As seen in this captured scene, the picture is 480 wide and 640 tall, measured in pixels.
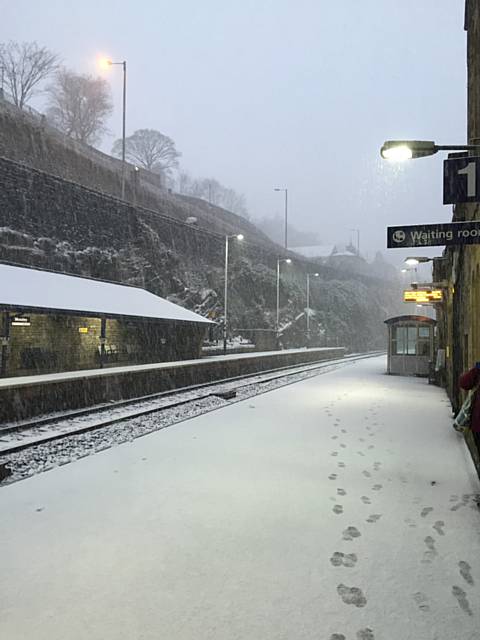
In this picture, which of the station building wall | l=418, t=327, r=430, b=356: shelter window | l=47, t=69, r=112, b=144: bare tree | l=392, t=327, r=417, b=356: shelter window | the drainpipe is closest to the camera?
the drainpipe

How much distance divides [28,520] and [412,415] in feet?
32.1

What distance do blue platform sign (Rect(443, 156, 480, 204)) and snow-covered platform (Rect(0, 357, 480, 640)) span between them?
10.5 ft

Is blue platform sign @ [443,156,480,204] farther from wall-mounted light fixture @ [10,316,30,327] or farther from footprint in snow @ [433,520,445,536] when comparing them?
wall-mounted light fixture @ [10,316,30,327]

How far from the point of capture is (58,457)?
8438mm

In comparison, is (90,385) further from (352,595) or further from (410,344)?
(410,344)

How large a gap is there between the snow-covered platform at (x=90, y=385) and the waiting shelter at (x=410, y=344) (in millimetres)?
8070

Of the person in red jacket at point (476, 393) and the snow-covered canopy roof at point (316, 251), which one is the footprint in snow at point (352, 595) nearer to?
the person in red jacket at point (476, 393)

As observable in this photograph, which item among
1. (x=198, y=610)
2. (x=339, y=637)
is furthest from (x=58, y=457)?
(x=339, y=637)

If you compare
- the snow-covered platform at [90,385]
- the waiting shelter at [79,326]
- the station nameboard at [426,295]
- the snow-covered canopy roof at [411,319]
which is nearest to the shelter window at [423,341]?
the snow-covered canopy roof at [411,319]

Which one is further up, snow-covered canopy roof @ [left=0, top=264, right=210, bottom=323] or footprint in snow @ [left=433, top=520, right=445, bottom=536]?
snow-covered canopy roof @ [left=0, top=264, right=210, bottom=323]

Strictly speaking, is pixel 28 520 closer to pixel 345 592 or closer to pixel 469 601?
pixel 345 592

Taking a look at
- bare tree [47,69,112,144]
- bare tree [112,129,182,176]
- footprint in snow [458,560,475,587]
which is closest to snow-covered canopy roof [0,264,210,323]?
footprint in snow [458,560,475,587]

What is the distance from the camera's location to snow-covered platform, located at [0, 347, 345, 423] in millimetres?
11632

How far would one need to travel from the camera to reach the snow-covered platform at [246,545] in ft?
11.4
